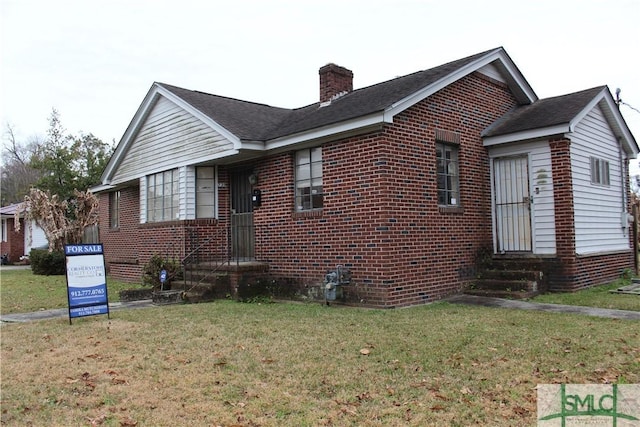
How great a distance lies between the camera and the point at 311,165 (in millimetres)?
11086

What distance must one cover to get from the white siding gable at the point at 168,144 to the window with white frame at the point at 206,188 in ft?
1.53

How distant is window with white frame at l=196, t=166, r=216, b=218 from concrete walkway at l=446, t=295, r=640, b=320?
21.8 ft

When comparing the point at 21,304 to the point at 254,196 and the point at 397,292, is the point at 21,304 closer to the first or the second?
the point at 254,196

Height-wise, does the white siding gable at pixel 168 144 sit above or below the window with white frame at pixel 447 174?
above

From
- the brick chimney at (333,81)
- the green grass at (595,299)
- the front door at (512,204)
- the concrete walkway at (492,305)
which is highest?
the brick chimney at (333,81)

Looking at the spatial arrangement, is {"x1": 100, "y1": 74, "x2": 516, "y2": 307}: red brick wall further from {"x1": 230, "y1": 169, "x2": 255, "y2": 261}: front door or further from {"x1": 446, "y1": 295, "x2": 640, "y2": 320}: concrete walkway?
{"x1": 230, "y1": 169, "x2": 255, "y2": 261}: front door

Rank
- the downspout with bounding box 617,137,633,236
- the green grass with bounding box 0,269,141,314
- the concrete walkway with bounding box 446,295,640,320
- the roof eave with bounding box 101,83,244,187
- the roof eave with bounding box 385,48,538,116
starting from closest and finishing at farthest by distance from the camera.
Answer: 1. the concrete walkway with bounding box 446,295,640,320
2. the roof eave with bounding box 385,48,538,116
3. the green grass with bounding box 0,269,141,314
4. the roof eave with bounding box 101,83,244,187
5. the downspout with bounding box 617,137,633,236

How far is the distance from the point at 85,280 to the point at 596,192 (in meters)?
11.1

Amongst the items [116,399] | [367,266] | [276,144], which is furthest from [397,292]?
[116,399]

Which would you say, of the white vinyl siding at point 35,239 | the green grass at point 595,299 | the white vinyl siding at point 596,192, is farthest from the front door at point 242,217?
the white vinyl siding at point 35,239

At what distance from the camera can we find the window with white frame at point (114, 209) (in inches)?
739

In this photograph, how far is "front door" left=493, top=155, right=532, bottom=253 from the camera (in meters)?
11.5

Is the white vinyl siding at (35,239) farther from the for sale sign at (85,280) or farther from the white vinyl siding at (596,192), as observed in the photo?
the white vinyl siding at (596,192)

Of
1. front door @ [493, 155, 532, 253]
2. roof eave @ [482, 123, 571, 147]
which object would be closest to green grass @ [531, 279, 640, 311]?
front door @ [493, 155, 532, 253]
